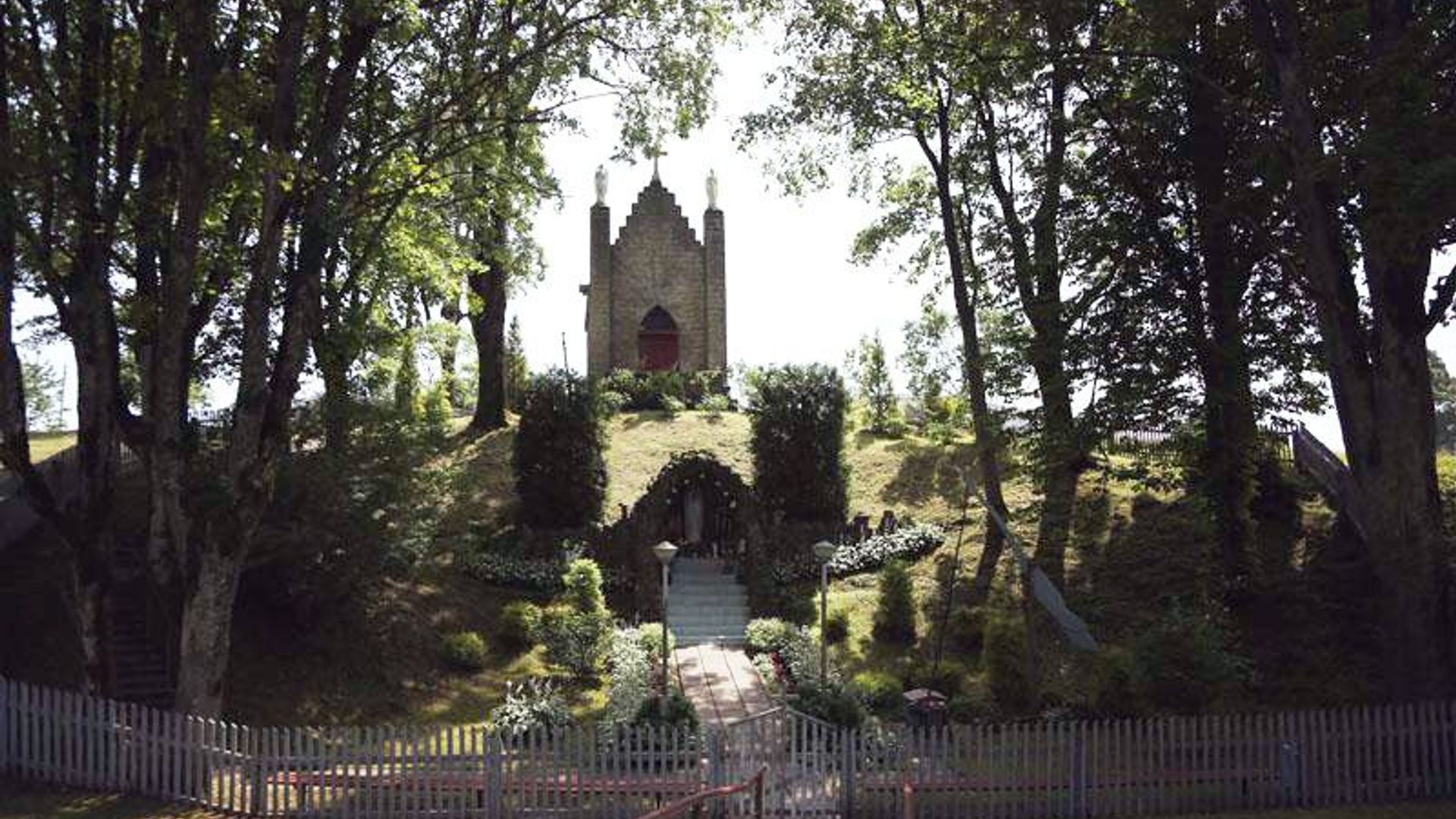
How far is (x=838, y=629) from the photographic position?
23.0 meters

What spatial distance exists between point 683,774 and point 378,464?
387 inches

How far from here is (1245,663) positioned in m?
16.4

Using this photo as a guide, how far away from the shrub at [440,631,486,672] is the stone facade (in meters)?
24.3

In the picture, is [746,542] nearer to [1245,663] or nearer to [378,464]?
[378,464]

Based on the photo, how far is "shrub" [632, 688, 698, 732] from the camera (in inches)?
637

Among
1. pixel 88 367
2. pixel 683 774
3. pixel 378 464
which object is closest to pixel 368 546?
pixel 378 464

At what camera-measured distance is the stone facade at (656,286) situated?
46.0m

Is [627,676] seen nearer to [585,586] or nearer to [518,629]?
[518,629]

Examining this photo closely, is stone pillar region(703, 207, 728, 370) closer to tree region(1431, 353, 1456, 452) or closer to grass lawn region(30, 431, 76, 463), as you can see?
grass lawn region(30, 431, 76, 463)

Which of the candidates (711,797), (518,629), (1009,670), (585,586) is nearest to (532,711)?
(518,629)

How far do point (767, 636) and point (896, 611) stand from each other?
99.3 inches

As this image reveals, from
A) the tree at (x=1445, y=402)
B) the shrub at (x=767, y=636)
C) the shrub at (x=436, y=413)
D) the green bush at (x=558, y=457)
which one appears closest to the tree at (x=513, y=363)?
the shrub at (x=436, y=413)

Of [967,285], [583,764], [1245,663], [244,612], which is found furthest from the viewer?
[967,285]

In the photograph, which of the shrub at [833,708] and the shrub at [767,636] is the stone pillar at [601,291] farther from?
the shrub at [833,708]
